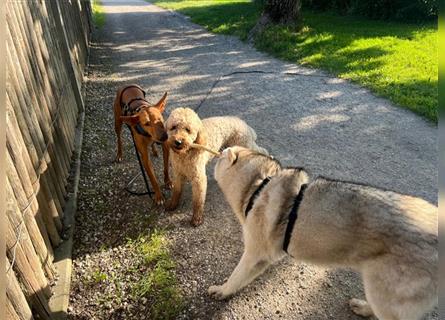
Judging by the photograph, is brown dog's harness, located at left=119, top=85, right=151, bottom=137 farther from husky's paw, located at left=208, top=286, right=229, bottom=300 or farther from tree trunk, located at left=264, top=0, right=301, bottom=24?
tree trunk, located at left=264, top=0, right=301, bottom=24

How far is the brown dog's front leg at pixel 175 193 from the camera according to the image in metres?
4.84

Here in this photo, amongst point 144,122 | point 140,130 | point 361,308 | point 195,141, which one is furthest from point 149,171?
point 361,308

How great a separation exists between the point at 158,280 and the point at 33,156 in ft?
6.24

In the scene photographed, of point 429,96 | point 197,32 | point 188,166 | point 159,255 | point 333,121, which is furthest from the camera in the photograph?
point 197,32

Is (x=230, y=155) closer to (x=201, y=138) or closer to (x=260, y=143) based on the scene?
(x=201, y=138)

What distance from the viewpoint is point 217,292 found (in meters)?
3.71

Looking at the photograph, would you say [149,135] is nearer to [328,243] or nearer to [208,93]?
[328,243]

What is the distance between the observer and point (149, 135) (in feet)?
15.5

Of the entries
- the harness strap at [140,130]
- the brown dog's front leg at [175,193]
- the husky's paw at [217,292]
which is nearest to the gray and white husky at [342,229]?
the husky's paw at [217,292]

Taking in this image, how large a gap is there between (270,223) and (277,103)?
5.36 m

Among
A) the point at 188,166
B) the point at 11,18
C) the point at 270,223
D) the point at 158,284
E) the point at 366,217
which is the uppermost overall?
the point at 11,18

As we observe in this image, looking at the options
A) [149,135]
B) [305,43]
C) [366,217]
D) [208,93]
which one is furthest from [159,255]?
[305,43]

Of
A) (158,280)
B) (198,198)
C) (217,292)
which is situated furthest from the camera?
(198,198)

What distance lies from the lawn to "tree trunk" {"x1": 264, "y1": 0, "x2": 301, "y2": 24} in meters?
0.55
